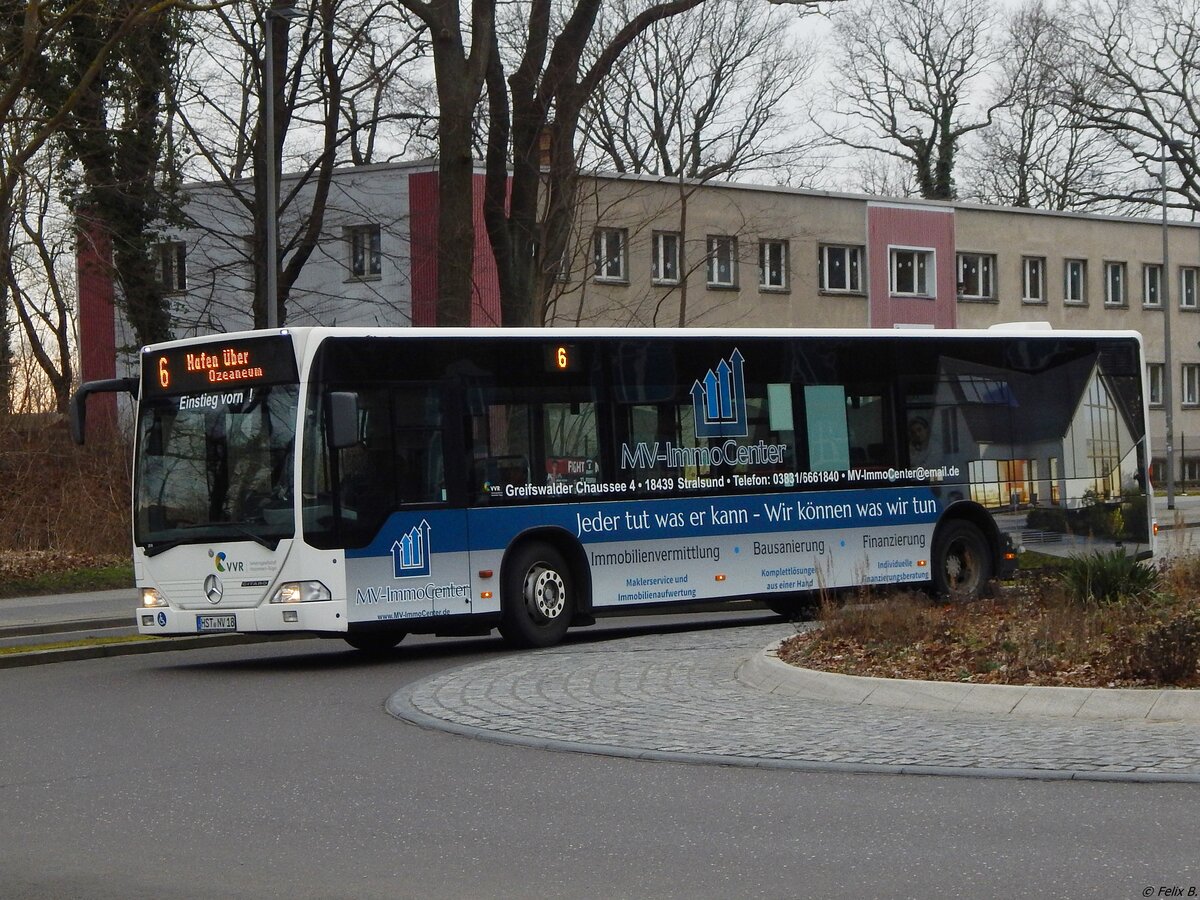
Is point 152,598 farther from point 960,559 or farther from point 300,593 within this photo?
point 960,559

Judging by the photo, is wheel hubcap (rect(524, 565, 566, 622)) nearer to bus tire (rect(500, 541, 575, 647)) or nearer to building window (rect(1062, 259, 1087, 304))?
bus tire (rect(500, 541, 575, 647))

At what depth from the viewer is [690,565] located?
18.6m

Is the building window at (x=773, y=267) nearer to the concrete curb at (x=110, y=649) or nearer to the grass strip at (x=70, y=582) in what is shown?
the grass strip at (x=70, y=582)

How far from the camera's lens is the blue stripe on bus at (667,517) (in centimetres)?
1691

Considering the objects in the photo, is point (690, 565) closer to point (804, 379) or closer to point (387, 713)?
point (804, 379)

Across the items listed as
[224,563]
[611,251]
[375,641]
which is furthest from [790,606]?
[611,251]

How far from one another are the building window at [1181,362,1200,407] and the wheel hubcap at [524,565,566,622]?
55.3 meters

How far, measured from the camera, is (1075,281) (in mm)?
66062

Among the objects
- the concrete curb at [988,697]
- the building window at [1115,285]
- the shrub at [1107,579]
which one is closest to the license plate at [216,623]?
the concrete curb at [988,697]

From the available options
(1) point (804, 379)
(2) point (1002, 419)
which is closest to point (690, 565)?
(1) point (804, 379)

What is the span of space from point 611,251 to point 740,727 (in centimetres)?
4065

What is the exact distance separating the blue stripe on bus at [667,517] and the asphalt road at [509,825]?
173 inches

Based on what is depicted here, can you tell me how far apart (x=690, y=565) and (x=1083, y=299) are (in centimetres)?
5057

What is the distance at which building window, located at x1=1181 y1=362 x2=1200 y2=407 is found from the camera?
226 feet
